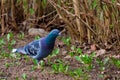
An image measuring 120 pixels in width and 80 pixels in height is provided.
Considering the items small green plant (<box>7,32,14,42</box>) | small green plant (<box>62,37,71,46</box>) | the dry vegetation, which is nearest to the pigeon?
the dry vegetation

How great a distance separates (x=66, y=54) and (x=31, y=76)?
1.13 metres

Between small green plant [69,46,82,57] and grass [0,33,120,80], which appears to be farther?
small green plant [69,46,82,57]

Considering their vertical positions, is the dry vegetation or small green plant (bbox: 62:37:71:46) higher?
the dry vegetation

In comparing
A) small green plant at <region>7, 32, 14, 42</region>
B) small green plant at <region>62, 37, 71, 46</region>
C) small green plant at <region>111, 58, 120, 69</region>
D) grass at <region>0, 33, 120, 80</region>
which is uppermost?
small green plant at <region>7, 32, 14, 42</region>

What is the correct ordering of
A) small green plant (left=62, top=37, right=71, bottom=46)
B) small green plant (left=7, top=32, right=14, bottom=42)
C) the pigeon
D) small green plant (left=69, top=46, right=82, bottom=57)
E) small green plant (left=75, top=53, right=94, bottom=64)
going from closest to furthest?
the pigeon → small green plant (left=75, top=53, right=94, bottom=64) → small green plant (left=69, top=46, right=82, bottom=57) → small green plant (left=62, top=37, right=71, bottom=46) → small green plant (left=7, top=32, right=14, bottom=42)

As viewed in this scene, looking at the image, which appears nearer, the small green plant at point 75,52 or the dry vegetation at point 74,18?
the dry vegetation at point 74,18

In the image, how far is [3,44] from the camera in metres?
7.12

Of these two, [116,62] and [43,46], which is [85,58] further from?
[43,46]

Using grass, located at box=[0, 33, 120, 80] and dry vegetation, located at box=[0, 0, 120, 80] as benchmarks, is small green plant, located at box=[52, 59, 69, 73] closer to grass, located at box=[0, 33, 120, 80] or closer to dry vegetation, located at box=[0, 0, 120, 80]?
grass, located at box=[0, 33, 120, 80]

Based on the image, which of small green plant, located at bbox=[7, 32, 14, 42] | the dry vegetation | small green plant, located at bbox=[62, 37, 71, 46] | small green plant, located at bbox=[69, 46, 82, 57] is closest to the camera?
the dry vegetation

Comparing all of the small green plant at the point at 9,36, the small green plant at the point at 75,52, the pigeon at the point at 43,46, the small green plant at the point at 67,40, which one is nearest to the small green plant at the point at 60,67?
the pigeon at the point at 43,46

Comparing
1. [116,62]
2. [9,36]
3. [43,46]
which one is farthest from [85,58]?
[9,36]

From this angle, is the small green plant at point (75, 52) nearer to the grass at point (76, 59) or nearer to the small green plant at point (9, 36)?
the grass at point (76, 59)

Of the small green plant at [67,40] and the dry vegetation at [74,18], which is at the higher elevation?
the dry vegetation at [74,18]
